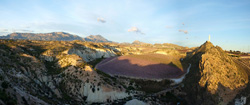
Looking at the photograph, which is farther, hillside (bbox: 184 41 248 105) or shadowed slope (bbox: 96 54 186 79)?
shadowed slope (bbox: 96 54 186 79)

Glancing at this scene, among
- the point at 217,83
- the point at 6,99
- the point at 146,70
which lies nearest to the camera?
the point at 6,99

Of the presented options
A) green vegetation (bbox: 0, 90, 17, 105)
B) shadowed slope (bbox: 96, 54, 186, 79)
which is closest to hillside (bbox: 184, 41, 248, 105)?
shadowed slope (bbox: 96, 54, 186, 79)

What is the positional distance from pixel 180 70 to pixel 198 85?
79.9ft

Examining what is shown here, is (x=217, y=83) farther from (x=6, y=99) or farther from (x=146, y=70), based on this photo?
(x=6, y=99)

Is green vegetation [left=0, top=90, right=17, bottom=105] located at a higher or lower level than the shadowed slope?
higher

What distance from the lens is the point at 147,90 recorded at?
1681 inches

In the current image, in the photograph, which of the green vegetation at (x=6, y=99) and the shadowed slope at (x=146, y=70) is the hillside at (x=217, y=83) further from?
the green vegetation at (x=6, y=99)

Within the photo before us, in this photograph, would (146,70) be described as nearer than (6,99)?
No

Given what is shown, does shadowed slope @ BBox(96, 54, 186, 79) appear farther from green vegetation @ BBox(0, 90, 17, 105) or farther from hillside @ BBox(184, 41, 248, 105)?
green vegetation @ BBox(0, 90, 17, 105)

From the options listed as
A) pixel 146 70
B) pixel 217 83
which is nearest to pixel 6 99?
pixel 217 83

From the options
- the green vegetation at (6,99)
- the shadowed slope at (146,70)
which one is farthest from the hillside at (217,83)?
the green vegetation at (6,99)

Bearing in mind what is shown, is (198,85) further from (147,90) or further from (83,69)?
(83,69)

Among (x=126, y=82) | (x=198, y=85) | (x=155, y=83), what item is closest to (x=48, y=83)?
(x=126, y=82)

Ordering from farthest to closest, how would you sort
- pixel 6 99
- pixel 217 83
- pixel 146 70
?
pixel 146 70 → pixel 217 83 → pixel 6 99
